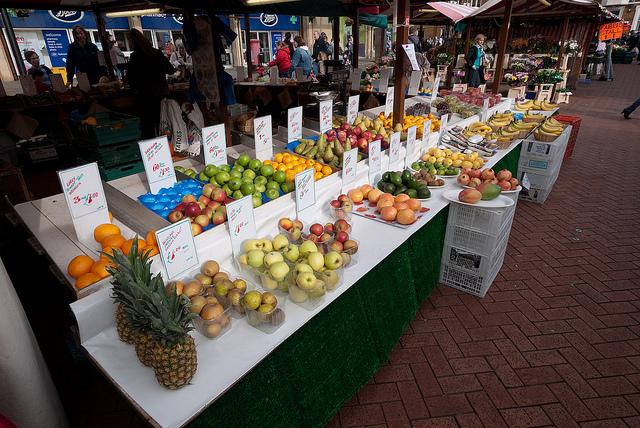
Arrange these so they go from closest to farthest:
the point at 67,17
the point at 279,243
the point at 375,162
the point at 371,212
Result: the point at 279,243 → the point at 371,212 → the point at 375,162 → the point at 67,17

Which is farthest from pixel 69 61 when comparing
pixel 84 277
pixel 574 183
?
pixel 574 183

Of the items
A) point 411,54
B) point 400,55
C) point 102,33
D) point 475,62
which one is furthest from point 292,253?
point 475,62

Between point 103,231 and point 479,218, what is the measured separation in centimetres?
281

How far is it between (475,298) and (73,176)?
Result: 3349mm

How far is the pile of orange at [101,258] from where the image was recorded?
182 cm

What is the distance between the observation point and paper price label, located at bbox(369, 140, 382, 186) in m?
3.28

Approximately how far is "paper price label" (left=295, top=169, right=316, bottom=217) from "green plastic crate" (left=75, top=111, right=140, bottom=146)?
396 centimetres

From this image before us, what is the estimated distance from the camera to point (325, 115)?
407cm

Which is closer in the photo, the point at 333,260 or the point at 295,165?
the point at 333,260

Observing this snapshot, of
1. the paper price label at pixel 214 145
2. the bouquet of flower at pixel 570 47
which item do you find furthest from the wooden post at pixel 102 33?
the bouquet of flower at pixel 570 47

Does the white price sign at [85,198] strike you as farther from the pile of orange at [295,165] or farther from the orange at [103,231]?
the pile of orange at [295,165]

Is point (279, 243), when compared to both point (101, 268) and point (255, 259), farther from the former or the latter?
point (101, 268)

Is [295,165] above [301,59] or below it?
below

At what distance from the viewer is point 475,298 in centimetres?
346
